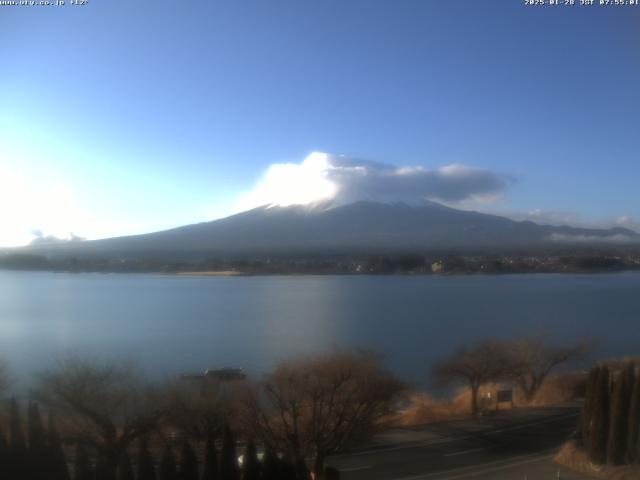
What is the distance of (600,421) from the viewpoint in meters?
6.03

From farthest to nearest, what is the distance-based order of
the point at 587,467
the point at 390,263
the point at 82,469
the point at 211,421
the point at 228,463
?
the point at 390,263 < the point at 211,421 < the point at 587,467 < the point at 228,463 < the point at 82,469

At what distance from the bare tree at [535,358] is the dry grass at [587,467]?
3.39m

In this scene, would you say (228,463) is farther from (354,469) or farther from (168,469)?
(354,469)

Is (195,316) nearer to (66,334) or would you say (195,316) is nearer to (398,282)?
(66,334)

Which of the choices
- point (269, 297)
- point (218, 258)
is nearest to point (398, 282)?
point (269, 297)

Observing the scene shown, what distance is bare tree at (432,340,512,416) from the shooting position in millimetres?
9180

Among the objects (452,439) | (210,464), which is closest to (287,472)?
(210,464)

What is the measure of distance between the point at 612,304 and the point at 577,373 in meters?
8.07

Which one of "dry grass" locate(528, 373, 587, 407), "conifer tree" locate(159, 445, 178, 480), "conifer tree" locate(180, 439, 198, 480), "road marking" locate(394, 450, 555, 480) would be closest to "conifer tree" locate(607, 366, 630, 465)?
"road marking" locate(394, 450, 555, 480)

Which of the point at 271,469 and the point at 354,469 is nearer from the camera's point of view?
the point at 271,469

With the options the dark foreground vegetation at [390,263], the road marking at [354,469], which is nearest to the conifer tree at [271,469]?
the road marking at [354,469]

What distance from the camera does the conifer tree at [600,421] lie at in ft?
19.4

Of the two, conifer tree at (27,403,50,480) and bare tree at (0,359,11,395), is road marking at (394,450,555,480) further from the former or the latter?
bare tree at (0,359,11,395)

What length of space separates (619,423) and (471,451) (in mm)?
1617
